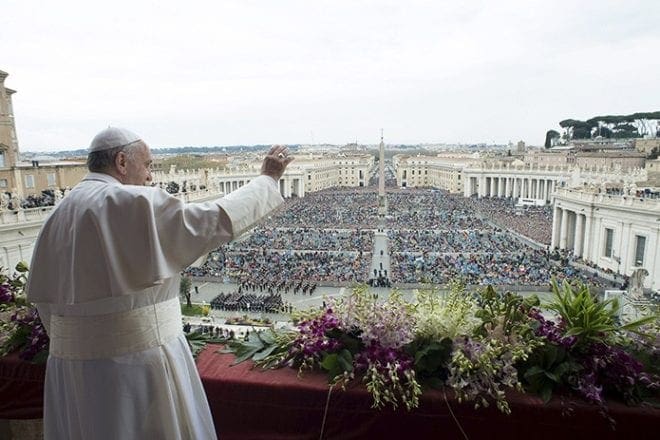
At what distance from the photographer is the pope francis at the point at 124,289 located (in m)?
1.49

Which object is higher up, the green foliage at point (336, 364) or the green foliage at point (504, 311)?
the green foliage at point (504, 311)

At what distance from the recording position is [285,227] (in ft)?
99.3

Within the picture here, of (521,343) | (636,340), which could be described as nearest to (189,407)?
(521,343)

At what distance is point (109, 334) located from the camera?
63.9 inches

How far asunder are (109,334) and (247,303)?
1254 cm

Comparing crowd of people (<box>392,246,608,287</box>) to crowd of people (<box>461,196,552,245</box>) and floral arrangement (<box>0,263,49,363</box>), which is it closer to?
crowd of people (<box>461,196,552,245</box>)

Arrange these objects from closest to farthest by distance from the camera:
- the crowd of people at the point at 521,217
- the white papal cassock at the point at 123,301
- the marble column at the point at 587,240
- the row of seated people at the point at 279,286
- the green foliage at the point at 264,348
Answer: the white papal cassock at the point at 123,301 → the green foliage at the point at 264,348 → the row of seated people at the point at 279,286 → the marble column at the point at 587,240 → the crowd of people at the point at 521,217

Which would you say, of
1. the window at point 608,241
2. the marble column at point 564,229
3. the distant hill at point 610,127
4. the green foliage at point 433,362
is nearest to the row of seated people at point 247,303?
the green foliage at point 433,362

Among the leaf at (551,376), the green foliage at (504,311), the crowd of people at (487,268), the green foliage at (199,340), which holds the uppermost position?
the green foliage at (504,311)

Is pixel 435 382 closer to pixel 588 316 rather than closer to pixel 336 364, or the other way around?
pixel 336 364

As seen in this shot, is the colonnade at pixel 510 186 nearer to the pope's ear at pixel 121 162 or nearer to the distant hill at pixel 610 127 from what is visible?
the distant hill at pixel 610 127

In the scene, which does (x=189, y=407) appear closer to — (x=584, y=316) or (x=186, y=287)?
(x=584, y=316)

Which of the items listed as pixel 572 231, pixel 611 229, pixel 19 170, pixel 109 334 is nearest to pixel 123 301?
pixel 109 334

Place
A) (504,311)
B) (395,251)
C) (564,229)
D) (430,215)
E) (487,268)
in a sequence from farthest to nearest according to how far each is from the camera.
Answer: (430,215), (564,229), (395,251), (487,268), (504,311)
